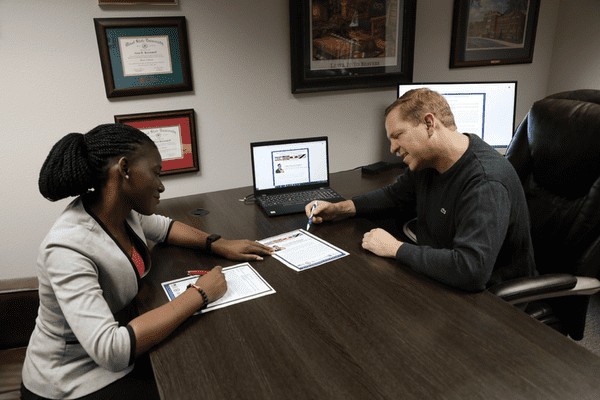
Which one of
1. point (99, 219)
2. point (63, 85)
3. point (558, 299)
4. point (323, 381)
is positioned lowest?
point (558, 299)

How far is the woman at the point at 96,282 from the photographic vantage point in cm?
88

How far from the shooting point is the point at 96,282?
93 centimetres

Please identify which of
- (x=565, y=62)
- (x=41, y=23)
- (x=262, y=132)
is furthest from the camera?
(x=565, y=62)

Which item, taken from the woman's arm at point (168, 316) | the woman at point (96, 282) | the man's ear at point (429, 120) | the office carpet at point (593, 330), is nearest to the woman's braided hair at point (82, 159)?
the woman at point (96, 282)

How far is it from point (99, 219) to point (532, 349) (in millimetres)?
1051

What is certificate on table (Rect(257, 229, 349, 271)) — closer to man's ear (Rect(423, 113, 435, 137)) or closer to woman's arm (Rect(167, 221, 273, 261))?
woman's arm (Rect(167, 221, 273, 261))

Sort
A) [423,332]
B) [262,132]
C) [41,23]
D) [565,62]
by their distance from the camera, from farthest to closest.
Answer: [565,62]
[262,132]
[41,23]
[423,332]

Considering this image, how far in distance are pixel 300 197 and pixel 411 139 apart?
65 centimetres

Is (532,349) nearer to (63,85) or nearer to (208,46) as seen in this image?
(208,46)

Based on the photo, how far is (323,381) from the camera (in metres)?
0.79

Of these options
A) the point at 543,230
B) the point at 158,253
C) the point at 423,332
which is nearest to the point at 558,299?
the point at 543,230

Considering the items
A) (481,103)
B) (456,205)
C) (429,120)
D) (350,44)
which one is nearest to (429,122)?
(429,120)

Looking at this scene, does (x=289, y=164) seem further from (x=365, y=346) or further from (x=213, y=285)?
(x=365, y=346)

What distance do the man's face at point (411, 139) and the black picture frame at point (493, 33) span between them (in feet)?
4.97
